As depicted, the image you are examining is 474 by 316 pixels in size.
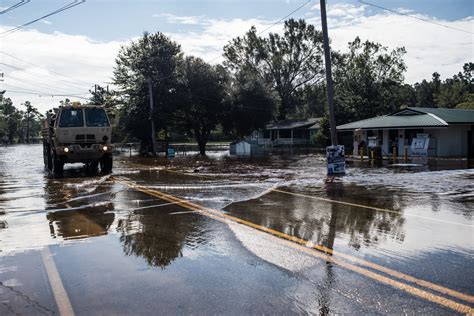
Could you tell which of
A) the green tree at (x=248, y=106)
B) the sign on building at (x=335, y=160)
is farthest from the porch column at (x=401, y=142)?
the sign on building at (x=335, y=160)

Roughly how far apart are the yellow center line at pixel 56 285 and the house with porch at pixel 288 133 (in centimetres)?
5762

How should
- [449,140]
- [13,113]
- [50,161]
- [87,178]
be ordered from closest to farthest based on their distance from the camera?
[87,178]
[50,161]
[449,140]
[13,113]

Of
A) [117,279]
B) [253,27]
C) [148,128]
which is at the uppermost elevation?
[253,27]

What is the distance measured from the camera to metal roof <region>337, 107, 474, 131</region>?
30047 mm

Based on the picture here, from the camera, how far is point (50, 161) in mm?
23203

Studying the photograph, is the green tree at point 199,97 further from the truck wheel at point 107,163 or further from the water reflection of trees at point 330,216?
the water reflection of trees at point 330,216

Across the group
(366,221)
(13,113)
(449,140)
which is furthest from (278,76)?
(13,113)

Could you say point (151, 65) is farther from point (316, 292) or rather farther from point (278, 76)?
point (316, 292)

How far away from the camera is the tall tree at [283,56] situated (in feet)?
238

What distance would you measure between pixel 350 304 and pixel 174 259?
8.84 feet

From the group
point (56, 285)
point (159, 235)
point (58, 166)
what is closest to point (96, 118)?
point (58, 166)

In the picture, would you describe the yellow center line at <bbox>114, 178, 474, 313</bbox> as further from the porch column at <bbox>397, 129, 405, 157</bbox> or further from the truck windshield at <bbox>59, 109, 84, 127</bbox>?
the porch column at <bbox>397, 129, 405, 157</bbox>

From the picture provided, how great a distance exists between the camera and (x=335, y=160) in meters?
19.2

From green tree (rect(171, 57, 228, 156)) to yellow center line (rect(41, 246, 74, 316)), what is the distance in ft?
115
